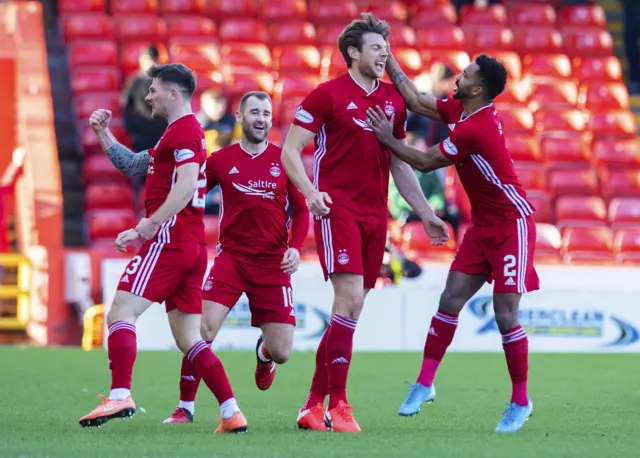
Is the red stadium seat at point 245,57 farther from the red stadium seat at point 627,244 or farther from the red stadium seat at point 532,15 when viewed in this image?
the red stadium seat at point 627,244

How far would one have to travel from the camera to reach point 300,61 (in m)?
17.6

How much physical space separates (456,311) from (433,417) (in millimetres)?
724

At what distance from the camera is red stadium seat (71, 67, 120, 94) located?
1670 centimetres

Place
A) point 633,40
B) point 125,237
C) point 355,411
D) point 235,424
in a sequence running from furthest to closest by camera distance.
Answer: point 633,40 < point 355,411 < point 235,424 < point 125,237

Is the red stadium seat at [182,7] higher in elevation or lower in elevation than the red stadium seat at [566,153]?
higher

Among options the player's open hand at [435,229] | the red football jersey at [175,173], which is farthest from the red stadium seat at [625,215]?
the red football jersey at [175,173]

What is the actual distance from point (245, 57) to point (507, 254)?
11.2m

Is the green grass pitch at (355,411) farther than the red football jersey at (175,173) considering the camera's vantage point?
No

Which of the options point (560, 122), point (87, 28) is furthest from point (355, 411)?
point (87, 28)

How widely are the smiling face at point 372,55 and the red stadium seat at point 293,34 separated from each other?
1137 cm

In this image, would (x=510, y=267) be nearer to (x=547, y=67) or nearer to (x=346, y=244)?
(x=346, y=244)

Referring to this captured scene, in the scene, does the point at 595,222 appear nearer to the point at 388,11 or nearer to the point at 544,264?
the point at 544,264

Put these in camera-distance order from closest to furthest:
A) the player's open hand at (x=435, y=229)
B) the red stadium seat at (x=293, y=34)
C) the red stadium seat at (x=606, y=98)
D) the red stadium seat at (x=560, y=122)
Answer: the player's open hand at (x=435, y=229) < the red stadium seat at (x=560, y=122) < the red stadium seat at (x=293, y=34) < the red stadium seat at (x=606, y=98)

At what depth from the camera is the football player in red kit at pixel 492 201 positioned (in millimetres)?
6719
